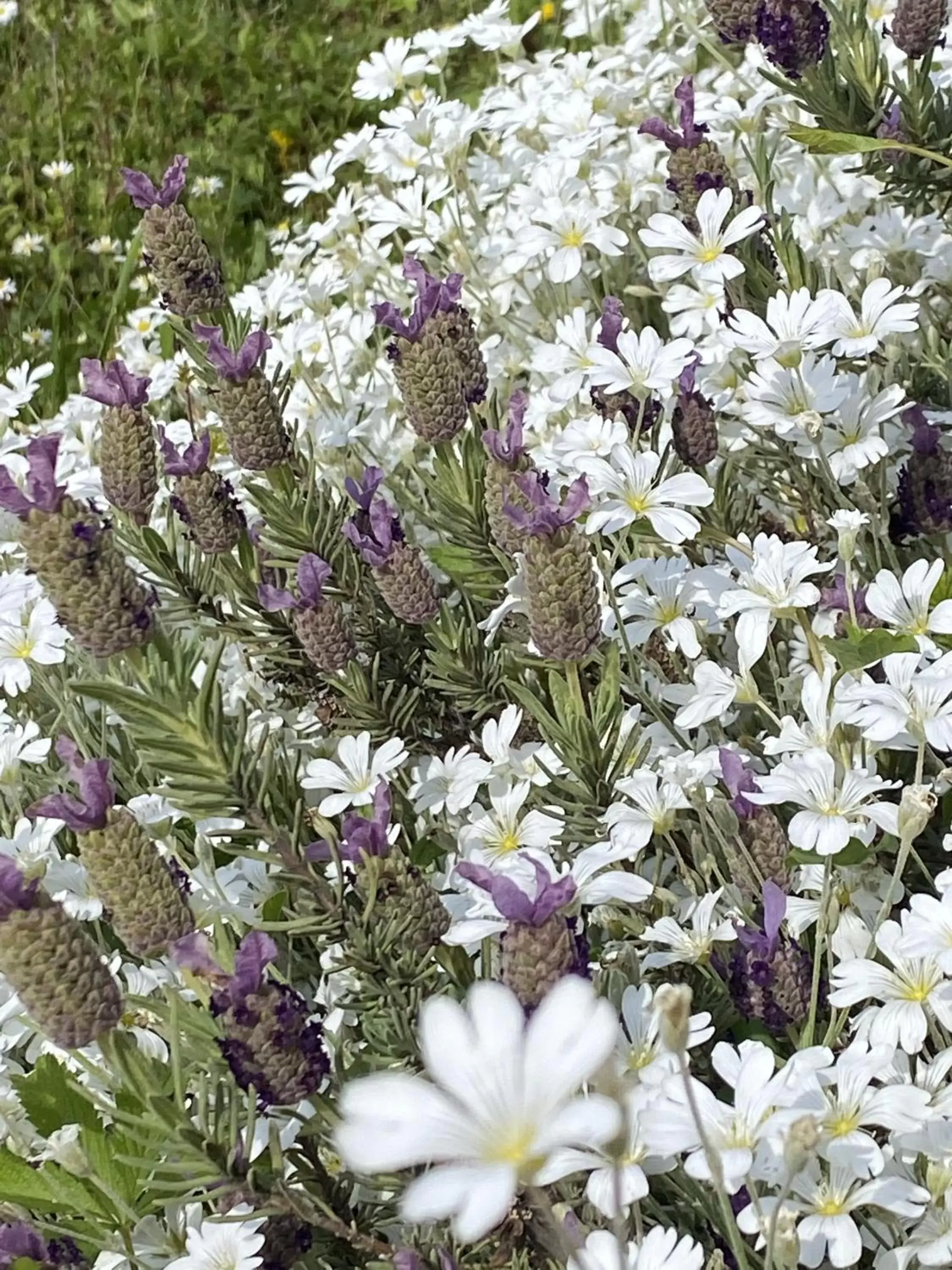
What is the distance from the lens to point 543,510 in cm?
116

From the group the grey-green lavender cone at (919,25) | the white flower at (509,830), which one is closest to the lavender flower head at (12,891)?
the white flower at (509,830)

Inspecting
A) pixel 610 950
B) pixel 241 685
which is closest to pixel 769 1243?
pixel 610 950

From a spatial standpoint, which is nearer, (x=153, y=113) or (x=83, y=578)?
(x=83, y=578)

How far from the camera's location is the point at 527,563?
1.20 m

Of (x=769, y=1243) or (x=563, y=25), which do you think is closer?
(x=769, y=1243)

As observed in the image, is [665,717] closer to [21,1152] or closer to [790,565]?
[790,565]

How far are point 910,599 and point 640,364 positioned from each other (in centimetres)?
42

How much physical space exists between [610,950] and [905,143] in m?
1.04

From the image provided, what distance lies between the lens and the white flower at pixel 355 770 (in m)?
1.32

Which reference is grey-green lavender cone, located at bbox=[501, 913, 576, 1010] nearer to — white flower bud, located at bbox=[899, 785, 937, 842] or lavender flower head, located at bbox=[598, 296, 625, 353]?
white flower bud, located at bbox=[899, 785, 937, 842]

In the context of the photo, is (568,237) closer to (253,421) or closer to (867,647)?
(253,421)

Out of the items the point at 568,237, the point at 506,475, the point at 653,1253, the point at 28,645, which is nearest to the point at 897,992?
the point at 653,1253

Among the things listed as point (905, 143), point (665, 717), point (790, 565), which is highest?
point (905, 143)

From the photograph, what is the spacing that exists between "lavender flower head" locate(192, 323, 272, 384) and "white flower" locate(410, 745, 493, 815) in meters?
0.47
